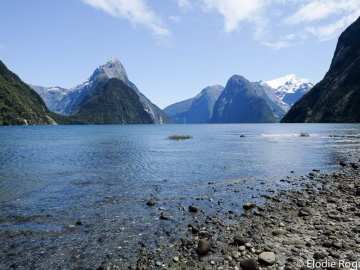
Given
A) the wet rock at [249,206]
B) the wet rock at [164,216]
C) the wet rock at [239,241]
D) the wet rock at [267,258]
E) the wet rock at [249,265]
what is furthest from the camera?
the wet rock at [249,206]

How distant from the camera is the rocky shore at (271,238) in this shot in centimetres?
1562

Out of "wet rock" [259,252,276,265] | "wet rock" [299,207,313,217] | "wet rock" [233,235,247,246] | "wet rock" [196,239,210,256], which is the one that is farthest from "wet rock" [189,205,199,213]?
"wet rock" [259,252,276,265]

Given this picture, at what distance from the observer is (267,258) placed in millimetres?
15375

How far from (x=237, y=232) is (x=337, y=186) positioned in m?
18.3

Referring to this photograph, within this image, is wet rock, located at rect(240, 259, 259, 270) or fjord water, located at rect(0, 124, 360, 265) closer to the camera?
wet rock, located at rect(240, 259, 259, 270)

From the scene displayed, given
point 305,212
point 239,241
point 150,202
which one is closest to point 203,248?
point 239,241

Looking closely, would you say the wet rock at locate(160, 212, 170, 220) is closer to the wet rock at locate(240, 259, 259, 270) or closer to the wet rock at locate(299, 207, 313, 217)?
the wet rock at locate(240, 259, 259, 270)

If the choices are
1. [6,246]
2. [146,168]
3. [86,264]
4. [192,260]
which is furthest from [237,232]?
[146,168]

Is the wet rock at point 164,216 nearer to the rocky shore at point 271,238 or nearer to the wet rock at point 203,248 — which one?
the rocky shore at point 271,238

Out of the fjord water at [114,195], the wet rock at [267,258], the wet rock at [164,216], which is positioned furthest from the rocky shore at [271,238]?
the fjord water at [114,195]

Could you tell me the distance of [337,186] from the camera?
1304 inches

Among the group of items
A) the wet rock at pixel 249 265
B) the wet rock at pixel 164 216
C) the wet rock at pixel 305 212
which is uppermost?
the wet rock at pixel 249 265

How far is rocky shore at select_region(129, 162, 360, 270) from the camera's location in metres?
15.6

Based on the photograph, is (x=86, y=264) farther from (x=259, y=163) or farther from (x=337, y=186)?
(x=259, y=163)
